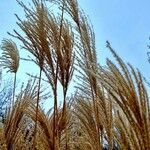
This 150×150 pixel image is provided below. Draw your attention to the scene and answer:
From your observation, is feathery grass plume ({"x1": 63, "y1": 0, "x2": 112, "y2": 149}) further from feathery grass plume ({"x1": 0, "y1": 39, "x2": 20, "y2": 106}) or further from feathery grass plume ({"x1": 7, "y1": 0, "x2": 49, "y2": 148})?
feathery grass plume ({"x1": 0, "y1": 39, "x2": 20, "y2": 106})

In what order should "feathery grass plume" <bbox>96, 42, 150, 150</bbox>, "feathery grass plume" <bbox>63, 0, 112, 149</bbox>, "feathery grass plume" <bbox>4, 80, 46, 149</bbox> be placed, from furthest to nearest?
"feathery grass plume" <bbox>4, 80, 46, 149</bbox> → "feathery grass plume" <bbox>63, 0, 112, 149</bbox> → "feathery grass plume" <bbox>96, 42, 150, 150</bbox>

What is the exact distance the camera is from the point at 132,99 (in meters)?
1.89

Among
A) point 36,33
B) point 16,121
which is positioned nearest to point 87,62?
point 36,33

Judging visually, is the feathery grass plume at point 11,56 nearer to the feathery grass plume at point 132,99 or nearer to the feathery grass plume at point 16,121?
the feathery grass plume at point 16,121

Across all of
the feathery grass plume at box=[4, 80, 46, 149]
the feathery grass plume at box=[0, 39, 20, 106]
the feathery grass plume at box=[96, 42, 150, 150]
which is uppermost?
the feathery grass plume at box=[0, 39, 20, 106]

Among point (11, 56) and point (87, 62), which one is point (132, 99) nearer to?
point (87, 62)

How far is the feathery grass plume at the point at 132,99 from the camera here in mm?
1833

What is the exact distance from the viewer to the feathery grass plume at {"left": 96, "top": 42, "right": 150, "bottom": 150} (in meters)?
1.83

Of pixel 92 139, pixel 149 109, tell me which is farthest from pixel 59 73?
pixel 149 109

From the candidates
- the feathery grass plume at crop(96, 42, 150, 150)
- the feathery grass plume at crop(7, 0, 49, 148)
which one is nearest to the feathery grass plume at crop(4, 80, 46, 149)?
the feathery grass plume at crop(7, 0, 49, 148)

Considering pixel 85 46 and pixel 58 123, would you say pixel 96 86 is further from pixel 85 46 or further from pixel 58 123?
pixel 58 123

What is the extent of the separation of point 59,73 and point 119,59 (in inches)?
46.8

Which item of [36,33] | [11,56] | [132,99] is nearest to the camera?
[132,99]

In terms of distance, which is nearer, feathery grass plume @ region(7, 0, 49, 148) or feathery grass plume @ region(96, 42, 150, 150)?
feathery grass plume @ region(96, 42, 150, 150)
